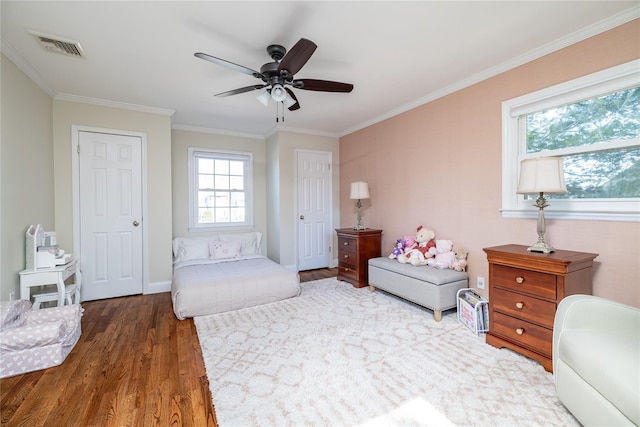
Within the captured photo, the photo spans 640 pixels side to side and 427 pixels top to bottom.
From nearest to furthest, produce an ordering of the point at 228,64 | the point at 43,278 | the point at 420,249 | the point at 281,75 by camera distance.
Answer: the point at 228,64
the point at 281,75
the point at 43,278
the point at 420,249

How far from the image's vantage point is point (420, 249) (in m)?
Answer: 3.41

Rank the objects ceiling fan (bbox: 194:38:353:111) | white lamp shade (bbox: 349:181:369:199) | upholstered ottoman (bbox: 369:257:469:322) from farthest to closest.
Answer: white lamp shade (bbox: 349:181:369:199), upholstered ottoman (bbox: 369:257:469:322), ceiling fan (bbox: 194:38:353:111)

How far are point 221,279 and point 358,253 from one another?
1.84 metres

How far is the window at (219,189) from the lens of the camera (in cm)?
472

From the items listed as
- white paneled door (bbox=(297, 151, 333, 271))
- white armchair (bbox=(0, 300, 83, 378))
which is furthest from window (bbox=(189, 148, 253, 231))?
white armchair (bbox=(0, 300, 83, 378))

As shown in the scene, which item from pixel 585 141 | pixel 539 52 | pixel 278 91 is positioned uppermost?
pixel 539 52

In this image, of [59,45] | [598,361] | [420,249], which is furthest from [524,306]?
[59,45]

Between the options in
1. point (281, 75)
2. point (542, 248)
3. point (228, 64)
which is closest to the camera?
point (228, 64)

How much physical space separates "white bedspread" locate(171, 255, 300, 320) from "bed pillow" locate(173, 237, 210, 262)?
0.35 meters

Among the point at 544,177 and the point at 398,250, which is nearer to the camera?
the point at 544,177

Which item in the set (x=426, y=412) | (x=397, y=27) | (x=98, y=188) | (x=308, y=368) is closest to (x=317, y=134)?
(x=397, y=27)

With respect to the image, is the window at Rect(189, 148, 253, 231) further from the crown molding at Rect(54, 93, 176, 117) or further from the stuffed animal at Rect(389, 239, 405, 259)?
the stuffed animal at Rect(389, 239, 405, 259)

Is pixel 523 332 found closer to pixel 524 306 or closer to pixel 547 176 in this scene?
pixel 524 306

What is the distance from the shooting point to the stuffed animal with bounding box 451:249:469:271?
298cm
